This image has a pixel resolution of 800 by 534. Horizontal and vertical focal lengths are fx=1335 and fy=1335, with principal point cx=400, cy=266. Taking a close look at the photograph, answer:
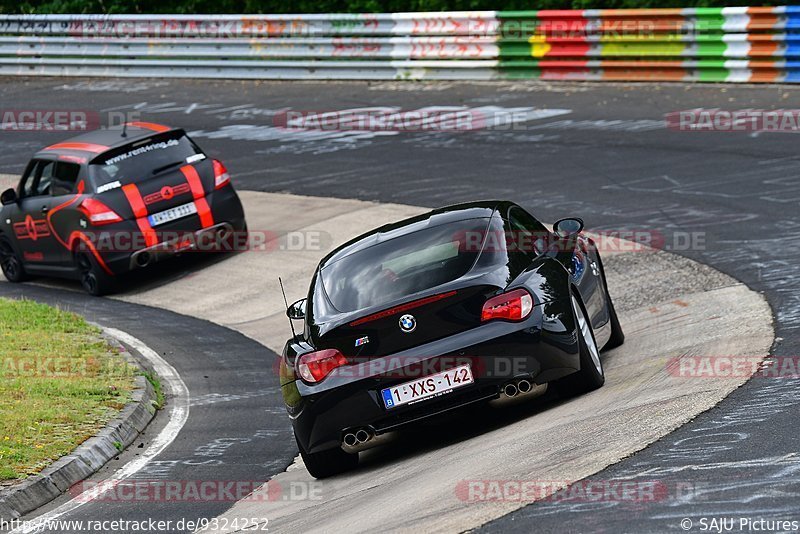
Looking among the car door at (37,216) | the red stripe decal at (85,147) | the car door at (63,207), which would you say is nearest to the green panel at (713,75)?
the red stripe decal at (85,147)

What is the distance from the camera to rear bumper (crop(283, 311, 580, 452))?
7793 millimetres

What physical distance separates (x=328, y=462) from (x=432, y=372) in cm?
95

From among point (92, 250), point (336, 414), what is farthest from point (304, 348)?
point (92, 250)

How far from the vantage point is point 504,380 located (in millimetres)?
7820

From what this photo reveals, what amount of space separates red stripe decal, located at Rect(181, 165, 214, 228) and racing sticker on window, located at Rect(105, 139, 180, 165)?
38 centimetres

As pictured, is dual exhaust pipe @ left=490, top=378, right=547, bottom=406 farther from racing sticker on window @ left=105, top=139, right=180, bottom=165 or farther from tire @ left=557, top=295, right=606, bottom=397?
racing sticker on window @ left=105, top=139, right=180, bottom=165

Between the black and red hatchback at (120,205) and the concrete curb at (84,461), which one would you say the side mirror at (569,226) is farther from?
the black and red hatchback at (120,205)

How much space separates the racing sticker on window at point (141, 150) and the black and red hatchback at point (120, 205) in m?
0.01

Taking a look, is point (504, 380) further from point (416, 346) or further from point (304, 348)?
point (304, 348)

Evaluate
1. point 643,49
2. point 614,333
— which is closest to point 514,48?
point 643,49

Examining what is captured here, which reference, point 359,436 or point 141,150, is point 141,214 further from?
point 359,436

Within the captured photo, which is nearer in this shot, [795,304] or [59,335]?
[795,304]

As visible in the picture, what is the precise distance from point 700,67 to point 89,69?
16025 millimetres

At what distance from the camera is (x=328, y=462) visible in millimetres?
8195
